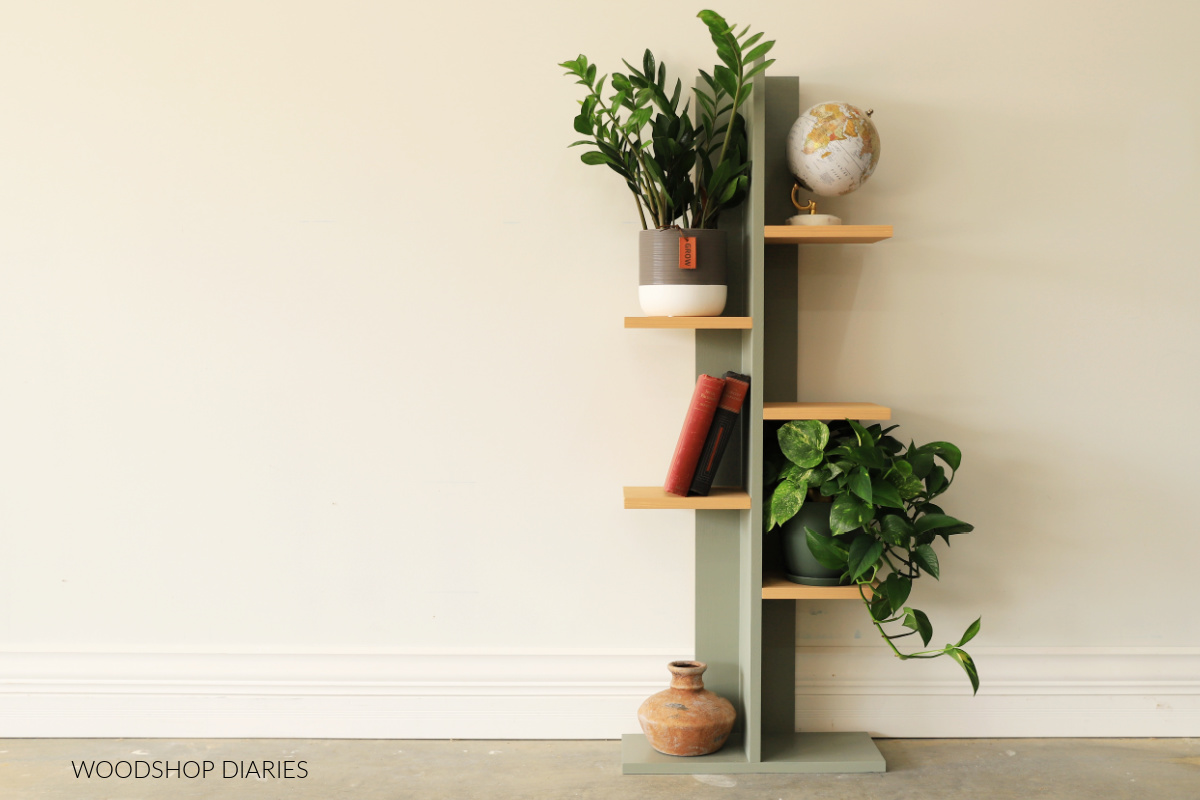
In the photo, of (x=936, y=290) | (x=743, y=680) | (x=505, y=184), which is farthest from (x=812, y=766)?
(x=505, y=184)

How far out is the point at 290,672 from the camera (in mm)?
2084

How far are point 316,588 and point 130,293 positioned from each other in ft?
2.84

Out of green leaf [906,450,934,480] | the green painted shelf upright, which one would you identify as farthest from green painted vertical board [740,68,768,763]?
green leaf [906,450,934,480]

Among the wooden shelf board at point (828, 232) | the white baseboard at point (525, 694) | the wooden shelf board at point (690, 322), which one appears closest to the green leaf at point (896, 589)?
the white baseboard at point (525, 694)

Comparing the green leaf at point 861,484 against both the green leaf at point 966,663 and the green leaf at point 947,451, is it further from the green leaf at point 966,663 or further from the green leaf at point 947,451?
the green leaf at point 966,663

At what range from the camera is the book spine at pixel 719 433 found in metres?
1.86

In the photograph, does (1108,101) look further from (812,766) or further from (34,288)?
(34,288)

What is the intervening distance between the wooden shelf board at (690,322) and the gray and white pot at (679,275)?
0.02 meters

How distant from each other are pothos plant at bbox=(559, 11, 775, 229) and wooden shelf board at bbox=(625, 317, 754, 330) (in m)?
0.22

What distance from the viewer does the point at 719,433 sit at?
1.86 metres

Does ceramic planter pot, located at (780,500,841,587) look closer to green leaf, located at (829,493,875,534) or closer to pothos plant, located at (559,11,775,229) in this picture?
green leaf, located at (829,493,875,534)

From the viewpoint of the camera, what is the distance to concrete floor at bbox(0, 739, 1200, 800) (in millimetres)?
1772

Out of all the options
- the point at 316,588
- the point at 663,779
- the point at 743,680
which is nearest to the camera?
the point at 663,779

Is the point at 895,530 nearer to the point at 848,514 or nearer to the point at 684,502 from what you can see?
the point at 848,514
